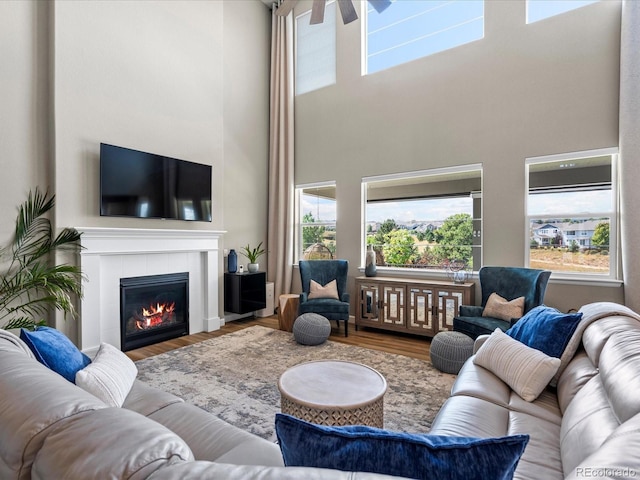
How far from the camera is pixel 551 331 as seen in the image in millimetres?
2029

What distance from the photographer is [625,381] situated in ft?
4.17

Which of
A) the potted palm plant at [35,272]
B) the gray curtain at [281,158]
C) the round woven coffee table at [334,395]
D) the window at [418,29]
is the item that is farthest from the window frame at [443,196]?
the potted palm plant at [35,272]

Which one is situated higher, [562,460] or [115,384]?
[115,384]

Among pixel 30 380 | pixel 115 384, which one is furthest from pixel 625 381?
pixel 115 384

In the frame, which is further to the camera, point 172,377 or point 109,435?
point 172,377

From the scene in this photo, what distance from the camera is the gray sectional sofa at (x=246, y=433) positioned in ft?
2.26

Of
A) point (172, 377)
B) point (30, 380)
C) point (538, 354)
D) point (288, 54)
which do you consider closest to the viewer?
point (30, 380)

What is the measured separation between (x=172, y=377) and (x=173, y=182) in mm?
2315

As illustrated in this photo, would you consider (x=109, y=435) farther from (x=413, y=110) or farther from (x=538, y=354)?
(x=413, y=110)

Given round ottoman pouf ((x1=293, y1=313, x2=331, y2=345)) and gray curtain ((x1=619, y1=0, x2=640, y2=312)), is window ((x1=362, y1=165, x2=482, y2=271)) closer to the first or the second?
gray curtain ((x1=619, y1=0, x2=640, y2=312))

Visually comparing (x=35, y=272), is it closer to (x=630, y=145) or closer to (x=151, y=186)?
(x=151, y=186)

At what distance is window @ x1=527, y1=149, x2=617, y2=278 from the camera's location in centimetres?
370

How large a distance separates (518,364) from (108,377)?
212 cm

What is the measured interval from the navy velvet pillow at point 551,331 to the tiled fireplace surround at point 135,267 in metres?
3.80
